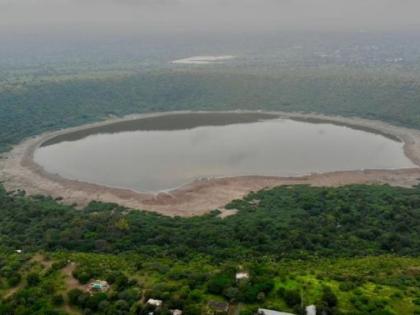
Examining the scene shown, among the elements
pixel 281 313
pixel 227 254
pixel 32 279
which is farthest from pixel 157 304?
pixel 227 254

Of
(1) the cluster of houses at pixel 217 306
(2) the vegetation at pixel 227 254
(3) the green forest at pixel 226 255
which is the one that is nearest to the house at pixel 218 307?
(1) the cluster of houses at pixel 217 306

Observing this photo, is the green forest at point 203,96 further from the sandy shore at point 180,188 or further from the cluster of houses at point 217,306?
the cluster of houses at point 217,306

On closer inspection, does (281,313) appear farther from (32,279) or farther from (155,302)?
(32,279)

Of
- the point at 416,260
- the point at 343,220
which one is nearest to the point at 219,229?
the point at 343,220

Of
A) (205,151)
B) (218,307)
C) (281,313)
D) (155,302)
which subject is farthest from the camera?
(205,151)

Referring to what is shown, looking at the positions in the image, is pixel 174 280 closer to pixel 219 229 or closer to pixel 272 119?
pixel 219 229
